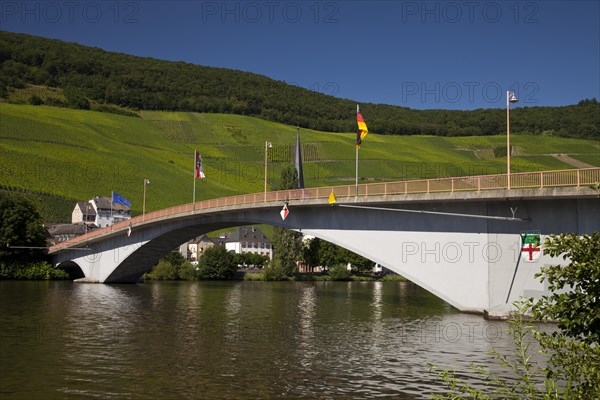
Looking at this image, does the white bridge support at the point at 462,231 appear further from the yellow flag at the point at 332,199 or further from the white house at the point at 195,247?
the white house at the point at 195,247

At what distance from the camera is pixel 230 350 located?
23750 mm

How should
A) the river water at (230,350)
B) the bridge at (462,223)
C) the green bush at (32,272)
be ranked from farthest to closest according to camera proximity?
1. the green bush at (32,272)
2. the bridge at (462,223)
3. the river water at (230,350)

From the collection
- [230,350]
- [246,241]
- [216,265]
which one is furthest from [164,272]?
[230,350]

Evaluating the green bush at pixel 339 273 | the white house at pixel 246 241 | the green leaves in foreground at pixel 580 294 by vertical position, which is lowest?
the green bush at pixel 339 273

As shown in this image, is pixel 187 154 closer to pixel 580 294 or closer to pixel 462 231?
pixel 462 231

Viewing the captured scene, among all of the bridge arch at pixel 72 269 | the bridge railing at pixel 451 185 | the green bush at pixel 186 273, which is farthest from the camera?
the green bush at pixel 186 273

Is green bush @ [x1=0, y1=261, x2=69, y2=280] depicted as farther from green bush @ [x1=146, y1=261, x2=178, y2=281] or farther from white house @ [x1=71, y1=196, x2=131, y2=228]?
white house @ [x1=71, y1=196, x2=131, y2=228]

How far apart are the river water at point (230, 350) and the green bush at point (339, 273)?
189ft

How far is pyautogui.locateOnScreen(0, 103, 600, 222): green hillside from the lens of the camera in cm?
10781

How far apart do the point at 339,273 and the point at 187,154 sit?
59.1m

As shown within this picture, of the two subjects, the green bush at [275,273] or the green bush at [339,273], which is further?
the green bush at [339,273]

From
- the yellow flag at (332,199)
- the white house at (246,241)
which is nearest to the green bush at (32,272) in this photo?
the yellow flag at (332,199)

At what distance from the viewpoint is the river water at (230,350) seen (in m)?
17.4

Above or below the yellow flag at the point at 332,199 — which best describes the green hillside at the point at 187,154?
above
